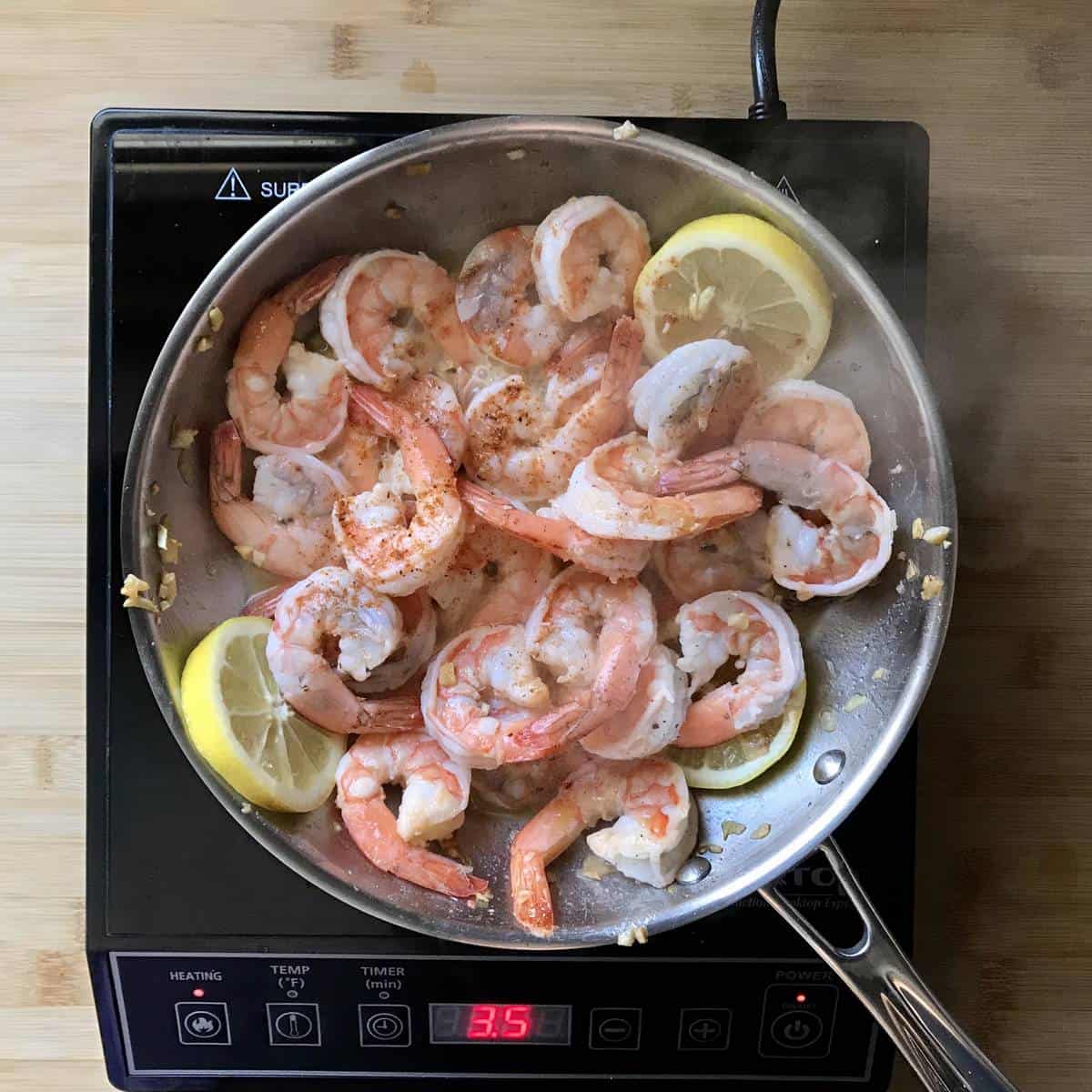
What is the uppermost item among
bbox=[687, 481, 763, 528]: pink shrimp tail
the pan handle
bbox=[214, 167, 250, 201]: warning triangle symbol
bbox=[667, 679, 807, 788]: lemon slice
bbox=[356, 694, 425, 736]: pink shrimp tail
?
bbox=[214, 167, 250, 201]: warning triangle symbol

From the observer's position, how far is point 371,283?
0.97 metres

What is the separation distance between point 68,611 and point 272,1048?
0.45 m

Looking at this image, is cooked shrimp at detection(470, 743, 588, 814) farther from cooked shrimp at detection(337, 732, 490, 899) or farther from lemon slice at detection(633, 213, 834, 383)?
lemon slice at detection(633, 213, 834, 383)

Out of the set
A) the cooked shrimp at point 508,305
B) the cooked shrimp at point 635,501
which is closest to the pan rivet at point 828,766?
the cooked shrimp at point 635,501

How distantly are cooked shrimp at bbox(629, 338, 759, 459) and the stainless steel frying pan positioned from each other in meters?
0.08

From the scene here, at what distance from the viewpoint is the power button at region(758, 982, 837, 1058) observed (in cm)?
99

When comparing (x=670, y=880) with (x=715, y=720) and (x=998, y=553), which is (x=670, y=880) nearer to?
(x=715, y=720)

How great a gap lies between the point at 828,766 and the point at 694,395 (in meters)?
0.32

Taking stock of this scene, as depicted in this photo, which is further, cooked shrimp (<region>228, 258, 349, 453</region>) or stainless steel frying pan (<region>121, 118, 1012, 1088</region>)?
Result: cooked shrimp (<region>228, 258, 349, 453</region>)

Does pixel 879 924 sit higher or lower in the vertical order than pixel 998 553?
lower

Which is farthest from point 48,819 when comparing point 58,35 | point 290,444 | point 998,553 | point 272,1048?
point 998,553

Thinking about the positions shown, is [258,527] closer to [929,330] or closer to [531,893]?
[531,893]

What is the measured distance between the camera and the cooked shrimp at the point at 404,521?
922 millimetres

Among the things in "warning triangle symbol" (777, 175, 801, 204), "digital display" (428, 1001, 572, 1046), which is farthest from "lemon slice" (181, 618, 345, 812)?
"warning triangle symbol" (777, 175, 801, 204)
